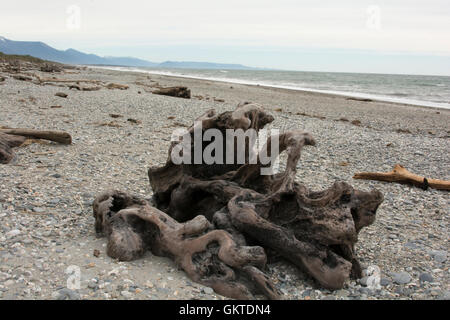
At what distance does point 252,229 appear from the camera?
15.3 ft

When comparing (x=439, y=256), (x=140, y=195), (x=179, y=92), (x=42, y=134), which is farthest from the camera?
(x=179, y=92)

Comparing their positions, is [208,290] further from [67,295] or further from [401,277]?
[401,277]

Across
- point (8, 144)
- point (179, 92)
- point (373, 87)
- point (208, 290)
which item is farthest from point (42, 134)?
point (373, 87)

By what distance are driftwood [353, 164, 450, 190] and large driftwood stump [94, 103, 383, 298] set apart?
13.7 ft

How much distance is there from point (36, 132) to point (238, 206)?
21.4ft

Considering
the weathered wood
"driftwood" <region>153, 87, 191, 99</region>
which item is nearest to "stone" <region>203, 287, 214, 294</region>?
the weathered wood

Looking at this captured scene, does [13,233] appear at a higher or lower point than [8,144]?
lower

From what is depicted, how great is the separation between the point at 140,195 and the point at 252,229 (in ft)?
9.70

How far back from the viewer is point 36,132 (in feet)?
30.3

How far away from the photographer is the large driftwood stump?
429 centimetres

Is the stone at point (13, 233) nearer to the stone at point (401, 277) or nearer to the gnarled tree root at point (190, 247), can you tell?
the gnarled tree root at point (190, 247)

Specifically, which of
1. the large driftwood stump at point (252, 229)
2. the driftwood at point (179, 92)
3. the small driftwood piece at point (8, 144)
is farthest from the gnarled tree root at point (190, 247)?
the driftwood at point (179, 92)

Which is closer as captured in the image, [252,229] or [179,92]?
[252,229]
